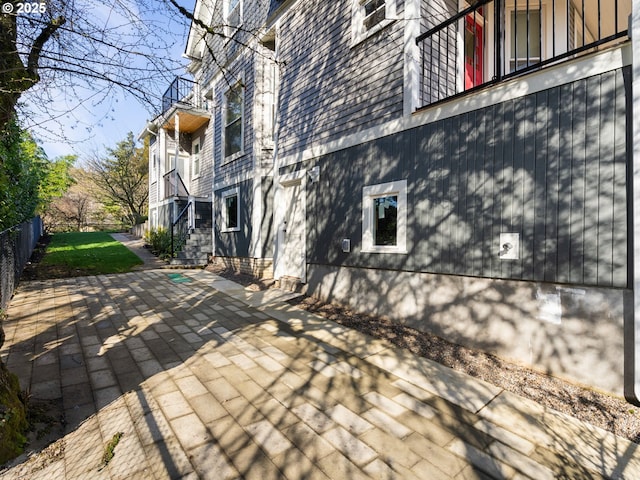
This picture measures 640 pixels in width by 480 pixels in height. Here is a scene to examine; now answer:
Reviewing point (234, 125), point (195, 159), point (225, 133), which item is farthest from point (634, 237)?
point (195, 159)

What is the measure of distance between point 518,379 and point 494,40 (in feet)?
19.5

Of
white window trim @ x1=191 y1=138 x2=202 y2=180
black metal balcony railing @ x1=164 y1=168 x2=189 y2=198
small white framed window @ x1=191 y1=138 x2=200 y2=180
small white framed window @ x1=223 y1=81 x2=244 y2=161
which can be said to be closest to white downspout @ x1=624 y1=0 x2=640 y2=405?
small white framed window @ x1=223 y1=81 x2=244 y2=161

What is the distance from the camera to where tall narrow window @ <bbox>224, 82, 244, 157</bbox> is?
8.97 metres

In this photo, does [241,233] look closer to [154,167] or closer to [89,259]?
[89,259]

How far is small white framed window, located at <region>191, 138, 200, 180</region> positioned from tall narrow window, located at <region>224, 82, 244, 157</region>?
3.71 metres

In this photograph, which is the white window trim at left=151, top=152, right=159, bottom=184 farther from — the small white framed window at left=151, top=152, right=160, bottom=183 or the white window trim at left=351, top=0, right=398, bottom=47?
the white window trim at left=351, top=0, right=398, bottom=47

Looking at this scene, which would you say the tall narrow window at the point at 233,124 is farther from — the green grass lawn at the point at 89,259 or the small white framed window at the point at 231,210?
the green grass lawn at the point at 89,259

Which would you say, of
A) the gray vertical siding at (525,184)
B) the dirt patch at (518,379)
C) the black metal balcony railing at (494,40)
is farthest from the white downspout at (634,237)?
the black metal balcony railing at (494,40)

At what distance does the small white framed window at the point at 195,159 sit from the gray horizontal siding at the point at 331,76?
6.80m

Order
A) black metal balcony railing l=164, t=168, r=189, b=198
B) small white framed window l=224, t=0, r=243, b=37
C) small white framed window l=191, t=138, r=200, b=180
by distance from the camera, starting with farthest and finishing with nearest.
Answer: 1. small white framed window l=191, t=138, r=200, b=180
2. black metal balcony railing l=164, t=168, r=189, b=198
3. small white framed window l=224, t=0, r=243, b=37

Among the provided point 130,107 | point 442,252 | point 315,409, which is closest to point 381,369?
point 315,409

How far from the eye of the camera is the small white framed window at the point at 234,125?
8.88 m

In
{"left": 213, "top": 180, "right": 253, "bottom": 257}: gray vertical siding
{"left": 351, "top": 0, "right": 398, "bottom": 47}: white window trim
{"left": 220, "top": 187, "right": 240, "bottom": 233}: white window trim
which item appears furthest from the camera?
{"left": 220, "top": 187, "right": 240, "bottom": 233}: white window trim

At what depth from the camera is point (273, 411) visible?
2545mm
